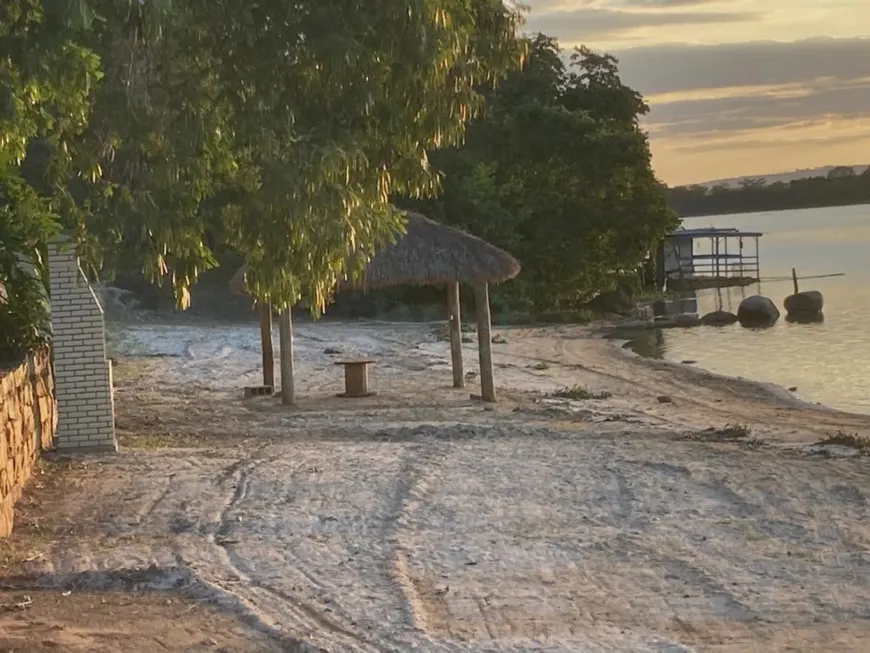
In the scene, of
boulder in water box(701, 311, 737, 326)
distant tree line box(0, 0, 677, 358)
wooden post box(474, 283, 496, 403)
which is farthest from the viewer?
boulder in water box(701, 311, 737, 326)

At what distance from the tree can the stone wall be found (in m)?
2.90

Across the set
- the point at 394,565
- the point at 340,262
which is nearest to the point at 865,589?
the point at 394,565

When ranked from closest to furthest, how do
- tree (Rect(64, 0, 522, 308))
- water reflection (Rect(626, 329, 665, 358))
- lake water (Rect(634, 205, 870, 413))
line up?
1. tree (Rect(64, 0, 522, 308))
2. lake water (Rect(634, 205, 870, 413))
3. water reflection (Rect(626, 329, 665, 358))

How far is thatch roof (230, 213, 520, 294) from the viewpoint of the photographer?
55.5 feet

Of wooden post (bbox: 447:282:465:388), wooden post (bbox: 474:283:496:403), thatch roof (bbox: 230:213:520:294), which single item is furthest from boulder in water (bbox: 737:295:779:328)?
thatch roof (bbox: 230:213:520:294)

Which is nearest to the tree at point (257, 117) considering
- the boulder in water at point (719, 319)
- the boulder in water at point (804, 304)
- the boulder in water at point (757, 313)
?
the boulder in water at point (719, 319)

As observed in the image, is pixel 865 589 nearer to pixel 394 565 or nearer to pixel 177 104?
pixel 394 565

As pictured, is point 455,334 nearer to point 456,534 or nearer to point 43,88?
point 456,534

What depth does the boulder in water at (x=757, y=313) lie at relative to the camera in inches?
1590

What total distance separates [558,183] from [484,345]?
22.9 metres

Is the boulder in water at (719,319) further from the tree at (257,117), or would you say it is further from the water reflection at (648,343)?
the tree at (257,117)

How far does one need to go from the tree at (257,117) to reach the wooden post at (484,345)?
36.1ft

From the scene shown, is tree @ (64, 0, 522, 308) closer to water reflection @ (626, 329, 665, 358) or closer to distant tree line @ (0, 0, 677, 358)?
distant tree line @ (0, 0, 677, 358)

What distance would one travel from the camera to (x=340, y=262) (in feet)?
20.1
